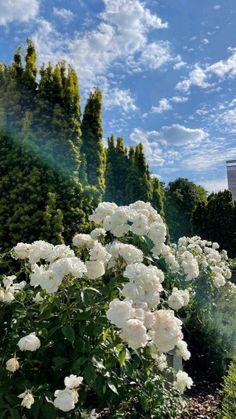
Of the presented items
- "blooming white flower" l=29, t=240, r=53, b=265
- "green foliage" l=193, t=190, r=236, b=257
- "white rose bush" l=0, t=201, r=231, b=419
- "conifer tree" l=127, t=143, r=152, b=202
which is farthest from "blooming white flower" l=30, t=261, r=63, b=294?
"green foliage" l=193, t=190, r=236, b=257

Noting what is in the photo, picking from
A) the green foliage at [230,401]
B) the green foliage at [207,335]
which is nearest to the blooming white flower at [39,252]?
the green foliage at [230,401]

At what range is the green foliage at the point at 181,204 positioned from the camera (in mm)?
20750

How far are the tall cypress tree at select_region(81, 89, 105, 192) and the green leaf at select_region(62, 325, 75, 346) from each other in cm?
359

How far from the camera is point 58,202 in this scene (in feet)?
15.0

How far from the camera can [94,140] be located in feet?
18.2

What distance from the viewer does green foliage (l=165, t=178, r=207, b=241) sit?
68.1 ft

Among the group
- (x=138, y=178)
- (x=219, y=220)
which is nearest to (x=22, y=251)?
(x=138, y=178)

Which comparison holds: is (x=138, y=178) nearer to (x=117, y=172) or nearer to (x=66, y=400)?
(x=117, y=172)

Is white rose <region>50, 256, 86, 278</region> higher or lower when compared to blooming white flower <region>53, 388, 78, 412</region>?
higher

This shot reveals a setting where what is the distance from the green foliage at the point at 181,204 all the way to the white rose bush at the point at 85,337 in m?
17.6

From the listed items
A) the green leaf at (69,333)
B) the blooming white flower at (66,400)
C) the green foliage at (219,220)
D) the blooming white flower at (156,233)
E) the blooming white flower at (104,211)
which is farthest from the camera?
the green foliage at (219,220)

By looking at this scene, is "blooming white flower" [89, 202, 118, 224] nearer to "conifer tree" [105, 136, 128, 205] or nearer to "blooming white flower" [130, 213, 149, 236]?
"blooming white flower" [130, 213, 149, 236]

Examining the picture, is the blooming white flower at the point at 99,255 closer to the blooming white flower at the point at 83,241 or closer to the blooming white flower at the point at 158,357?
the blooming white flower at the point at 83,241

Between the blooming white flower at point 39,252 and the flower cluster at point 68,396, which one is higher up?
the blooming white flower at point 39,252
